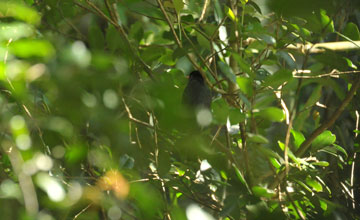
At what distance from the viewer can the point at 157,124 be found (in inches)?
34.7

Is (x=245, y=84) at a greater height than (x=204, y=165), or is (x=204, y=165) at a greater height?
(x=245, y=84)

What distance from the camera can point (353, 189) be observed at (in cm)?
149

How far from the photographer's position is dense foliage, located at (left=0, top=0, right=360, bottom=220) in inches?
25.0

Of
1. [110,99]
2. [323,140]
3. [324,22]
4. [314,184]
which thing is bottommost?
[314,184]

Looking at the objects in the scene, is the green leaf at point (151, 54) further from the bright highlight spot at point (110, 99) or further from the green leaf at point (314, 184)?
the bright highlight spot at point (110, 99)

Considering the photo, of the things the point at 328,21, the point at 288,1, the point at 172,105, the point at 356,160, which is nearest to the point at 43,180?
the point at 172,105

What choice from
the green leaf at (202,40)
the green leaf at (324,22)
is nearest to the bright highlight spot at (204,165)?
the green leaf at (202,40)

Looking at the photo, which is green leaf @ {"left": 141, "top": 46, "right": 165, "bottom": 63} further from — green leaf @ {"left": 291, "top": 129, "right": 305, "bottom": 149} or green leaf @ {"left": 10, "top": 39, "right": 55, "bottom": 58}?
green leaf @ {"left": 10, "top": 39, "right": 55, "bottom": 58}

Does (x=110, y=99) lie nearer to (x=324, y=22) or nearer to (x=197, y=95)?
(x=197, y=95)

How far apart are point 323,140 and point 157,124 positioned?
1.65 feet

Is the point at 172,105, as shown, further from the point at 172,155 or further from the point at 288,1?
the point at 172,155

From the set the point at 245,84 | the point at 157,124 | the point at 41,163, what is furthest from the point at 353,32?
the point at 41,163

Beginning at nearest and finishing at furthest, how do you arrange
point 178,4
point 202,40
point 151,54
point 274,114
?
point 274,114, point 178,4, point 202,40, point 151,54

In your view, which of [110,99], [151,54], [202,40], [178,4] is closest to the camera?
[110,99]
